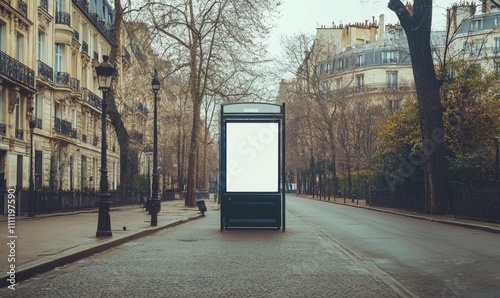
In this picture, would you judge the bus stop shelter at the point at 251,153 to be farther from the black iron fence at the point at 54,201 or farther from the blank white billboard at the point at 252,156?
the black iron fence at the point at 54,201

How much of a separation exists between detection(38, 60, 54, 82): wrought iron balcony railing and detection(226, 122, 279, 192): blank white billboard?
74.8 ft

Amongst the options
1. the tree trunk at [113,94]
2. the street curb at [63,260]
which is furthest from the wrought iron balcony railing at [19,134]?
the street curb at [63,260]

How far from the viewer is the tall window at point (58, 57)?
41.8m

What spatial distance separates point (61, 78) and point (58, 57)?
1.54 meters

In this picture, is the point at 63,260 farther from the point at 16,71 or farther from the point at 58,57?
the point at 58,57

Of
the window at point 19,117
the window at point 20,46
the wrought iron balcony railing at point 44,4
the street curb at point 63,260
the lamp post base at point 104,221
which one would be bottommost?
the street curb at point 63,260

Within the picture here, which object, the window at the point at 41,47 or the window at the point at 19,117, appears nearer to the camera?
the window at the point at 19,117

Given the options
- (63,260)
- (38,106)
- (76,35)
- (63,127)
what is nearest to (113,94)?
(38,106)

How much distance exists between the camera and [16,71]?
3281cm

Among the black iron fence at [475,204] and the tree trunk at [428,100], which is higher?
the tree trunk at [428,100]

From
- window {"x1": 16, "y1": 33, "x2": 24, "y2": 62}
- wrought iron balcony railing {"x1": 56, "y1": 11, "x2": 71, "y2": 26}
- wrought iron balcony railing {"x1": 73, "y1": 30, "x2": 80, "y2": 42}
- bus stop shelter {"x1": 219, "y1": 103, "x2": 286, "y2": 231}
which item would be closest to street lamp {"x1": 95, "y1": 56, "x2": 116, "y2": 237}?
bus stop shelter {"x1": 219, "y1": 103, "x2": 286, "y2": 231}

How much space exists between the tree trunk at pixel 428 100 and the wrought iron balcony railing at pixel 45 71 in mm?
20934

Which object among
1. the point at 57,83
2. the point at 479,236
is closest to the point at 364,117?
the point at 57,83

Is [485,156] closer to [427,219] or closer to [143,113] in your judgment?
[427,219]
